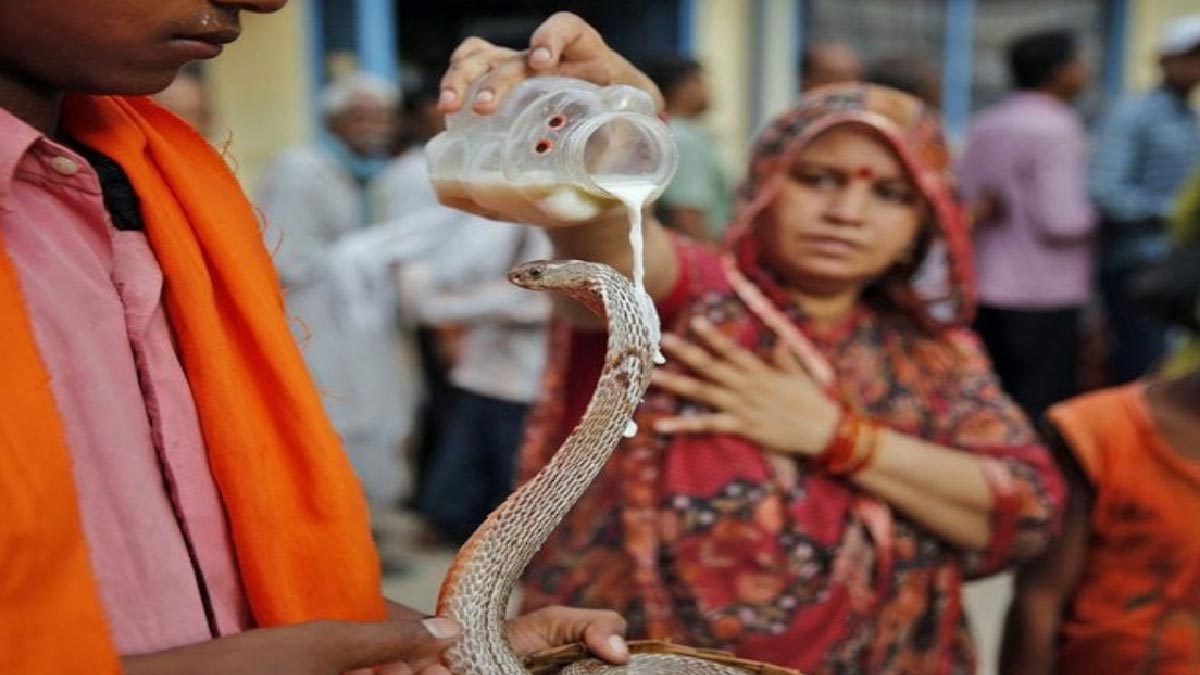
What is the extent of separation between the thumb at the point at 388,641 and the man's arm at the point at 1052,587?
1345 mm

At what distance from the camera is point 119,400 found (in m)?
1.04

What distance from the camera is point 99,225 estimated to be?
1063mm

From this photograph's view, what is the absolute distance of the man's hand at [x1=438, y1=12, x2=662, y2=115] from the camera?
1.43 meters

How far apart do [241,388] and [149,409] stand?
0.09m

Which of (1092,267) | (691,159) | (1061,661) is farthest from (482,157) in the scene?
(1092,267)

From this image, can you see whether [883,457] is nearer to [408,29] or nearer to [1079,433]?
[1079,433]

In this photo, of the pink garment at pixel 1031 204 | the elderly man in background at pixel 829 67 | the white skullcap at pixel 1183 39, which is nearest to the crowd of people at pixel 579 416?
the elderly man in background at pixel 829 67

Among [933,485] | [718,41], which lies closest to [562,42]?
[933,485]

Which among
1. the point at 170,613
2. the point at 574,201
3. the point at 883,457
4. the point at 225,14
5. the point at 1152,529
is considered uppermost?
the point at 225,14

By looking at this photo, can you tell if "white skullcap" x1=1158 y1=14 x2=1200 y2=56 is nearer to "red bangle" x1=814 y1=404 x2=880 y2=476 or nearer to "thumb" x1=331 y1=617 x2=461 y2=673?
"red bangle" x1=814 y1=404 x2=880 y2=476

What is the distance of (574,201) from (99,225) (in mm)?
476

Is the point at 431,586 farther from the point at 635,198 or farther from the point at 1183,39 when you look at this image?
the point at 1183,39

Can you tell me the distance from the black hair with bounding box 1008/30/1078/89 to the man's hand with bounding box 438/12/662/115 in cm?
420

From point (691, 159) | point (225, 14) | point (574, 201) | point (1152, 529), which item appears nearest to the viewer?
point (225, 14)
